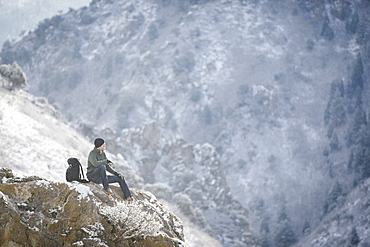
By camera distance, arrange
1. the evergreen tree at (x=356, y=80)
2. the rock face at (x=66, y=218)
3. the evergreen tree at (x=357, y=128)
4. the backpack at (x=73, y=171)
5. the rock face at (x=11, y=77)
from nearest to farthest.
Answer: the rock face at (x=66, y=218) → the backpack at (x=73, y=171) → the rock face at (x=11, y=77) → the evergreen tree at (x=357, y=128) → the evergreen tree at (x=356, y=80)

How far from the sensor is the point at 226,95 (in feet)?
266

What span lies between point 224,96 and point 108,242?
2930 inches

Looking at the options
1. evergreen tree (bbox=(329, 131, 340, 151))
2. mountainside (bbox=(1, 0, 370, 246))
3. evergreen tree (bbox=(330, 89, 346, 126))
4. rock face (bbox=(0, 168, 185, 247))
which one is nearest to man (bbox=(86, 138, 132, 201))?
rock face (bbox=(0, 168, 185, 247))

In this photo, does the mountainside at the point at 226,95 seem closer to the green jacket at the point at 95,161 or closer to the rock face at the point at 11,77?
the rock face at the point at 11,77

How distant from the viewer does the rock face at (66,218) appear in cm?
741

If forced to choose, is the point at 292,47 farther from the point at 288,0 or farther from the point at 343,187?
the point at 343,187

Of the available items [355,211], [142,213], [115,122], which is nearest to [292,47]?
[115,122]

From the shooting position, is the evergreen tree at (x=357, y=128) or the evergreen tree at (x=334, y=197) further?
the evergreen tree at (x=357, y=128)

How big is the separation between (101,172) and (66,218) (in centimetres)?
179

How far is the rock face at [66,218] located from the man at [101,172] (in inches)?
19.7

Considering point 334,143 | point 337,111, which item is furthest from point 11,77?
point 337,111

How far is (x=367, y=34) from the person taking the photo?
95.1 m

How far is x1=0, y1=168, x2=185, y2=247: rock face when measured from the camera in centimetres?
741

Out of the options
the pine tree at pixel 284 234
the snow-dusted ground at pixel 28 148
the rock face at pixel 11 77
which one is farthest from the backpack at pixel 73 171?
the pine tree at pixel 284 234
